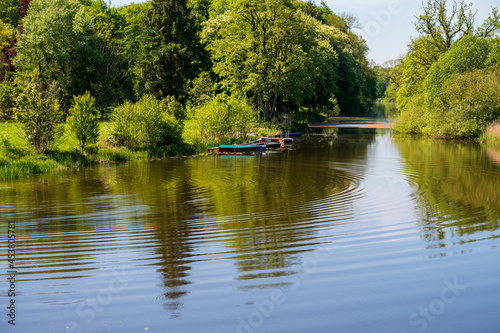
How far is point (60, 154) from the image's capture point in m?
27.3

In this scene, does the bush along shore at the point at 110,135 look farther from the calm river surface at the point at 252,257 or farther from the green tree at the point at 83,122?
the calm river surface at the point at 252,257

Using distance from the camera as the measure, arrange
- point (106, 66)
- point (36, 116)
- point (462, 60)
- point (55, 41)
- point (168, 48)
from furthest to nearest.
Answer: point (168, 48), point (106, 66), point (462, 60), point (55, 41), point (36, 116)

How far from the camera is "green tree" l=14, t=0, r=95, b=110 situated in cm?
4884

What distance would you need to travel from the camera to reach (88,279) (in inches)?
343

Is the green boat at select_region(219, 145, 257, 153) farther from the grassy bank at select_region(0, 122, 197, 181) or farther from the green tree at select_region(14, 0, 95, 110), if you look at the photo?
the green tree at select_region(14, 0, 95, 110)

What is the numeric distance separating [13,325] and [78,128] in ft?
76.0

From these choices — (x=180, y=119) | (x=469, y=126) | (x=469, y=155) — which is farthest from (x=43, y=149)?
(x=469, y=126)

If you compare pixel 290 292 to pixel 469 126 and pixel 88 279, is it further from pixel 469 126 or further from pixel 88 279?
pixel 469 126

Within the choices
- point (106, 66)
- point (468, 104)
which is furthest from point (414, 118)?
point (106, 66)

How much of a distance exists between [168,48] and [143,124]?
3289 cm

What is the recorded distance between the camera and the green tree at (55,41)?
160ft

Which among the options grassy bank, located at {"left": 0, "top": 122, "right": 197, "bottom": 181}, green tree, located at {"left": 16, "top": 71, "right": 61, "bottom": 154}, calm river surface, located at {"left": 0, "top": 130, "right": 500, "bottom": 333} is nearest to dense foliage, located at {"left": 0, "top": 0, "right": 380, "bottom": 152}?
grassy bank, located at {"left": 0, "top": 122, "right": 197, "bottom": 181}

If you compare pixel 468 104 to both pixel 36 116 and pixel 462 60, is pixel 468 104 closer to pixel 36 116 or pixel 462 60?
pixel 462 60

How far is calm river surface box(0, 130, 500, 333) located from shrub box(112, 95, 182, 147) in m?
11.0
